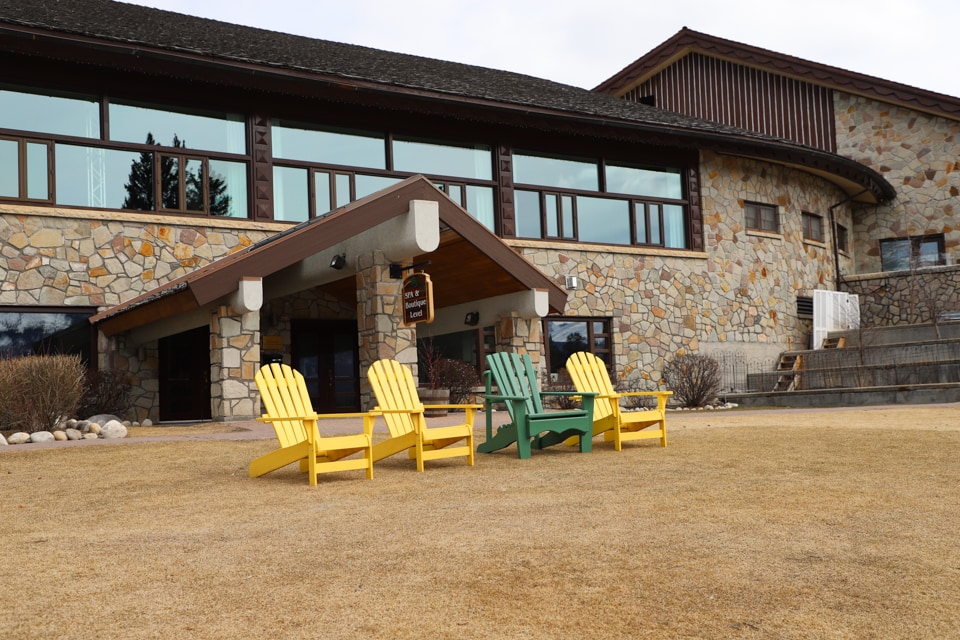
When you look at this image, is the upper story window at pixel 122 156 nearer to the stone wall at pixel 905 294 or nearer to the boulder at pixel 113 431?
the boulder at pixel 113 431

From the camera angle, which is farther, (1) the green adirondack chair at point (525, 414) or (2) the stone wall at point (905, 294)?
(2) the stone wall at point (905, 294)

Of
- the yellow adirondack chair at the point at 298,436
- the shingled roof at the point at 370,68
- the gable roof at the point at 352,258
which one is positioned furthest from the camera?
the shingled roof at the point at 370,68

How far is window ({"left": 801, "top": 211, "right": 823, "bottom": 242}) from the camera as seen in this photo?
74.8ft

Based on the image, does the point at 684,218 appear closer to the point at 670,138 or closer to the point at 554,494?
the point at 670,138

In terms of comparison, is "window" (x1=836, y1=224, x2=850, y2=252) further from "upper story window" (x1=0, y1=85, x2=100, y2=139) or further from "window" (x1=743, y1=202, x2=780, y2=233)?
"upper story window" (x1=0, y1=85, x2=100, y2=139)

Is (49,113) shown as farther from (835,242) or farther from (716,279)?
(835,242)

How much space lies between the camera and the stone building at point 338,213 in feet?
42.3

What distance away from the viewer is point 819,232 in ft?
76.6

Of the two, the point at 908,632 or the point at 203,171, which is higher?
the point at 203,171

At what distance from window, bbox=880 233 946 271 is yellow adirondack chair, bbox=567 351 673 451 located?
17.0m

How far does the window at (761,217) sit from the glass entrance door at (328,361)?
997 cm

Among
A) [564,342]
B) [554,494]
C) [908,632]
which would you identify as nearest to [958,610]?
[908,632]

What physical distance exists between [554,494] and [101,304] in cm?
1036

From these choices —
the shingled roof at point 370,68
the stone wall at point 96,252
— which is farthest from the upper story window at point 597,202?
the stone wall at point 96,252
